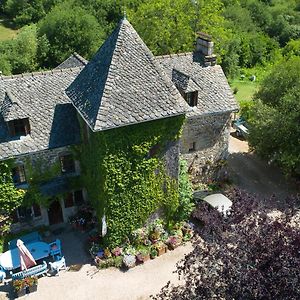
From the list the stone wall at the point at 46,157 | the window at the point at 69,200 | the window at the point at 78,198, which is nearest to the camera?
the stone wall at the point at 46,157

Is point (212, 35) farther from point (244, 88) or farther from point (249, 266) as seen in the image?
→ point (249, 266)

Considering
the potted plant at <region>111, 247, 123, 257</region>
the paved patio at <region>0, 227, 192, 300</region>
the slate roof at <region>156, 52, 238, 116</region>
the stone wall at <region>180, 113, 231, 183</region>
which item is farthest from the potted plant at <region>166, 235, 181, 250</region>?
the slate roof at <region>156, 52, 238, 116</region>

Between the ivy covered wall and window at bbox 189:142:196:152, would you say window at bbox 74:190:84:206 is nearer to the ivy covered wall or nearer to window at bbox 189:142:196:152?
the ivy covered wall

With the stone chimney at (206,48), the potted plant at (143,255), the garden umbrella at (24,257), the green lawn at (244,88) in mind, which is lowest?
→ the green lawn at (244,88)

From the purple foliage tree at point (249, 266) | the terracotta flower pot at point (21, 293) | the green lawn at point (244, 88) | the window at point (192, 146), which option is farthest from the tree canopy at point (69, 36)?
the purple foliage tree at point (249, 266)

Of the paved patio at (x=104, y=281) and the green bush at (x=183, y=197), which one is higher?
the green bush at (x=183, y=197)

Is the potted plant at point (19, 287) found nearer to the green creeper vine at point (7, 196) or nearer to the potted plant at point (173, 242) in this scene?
the green creeper vine at point (7, 196)
